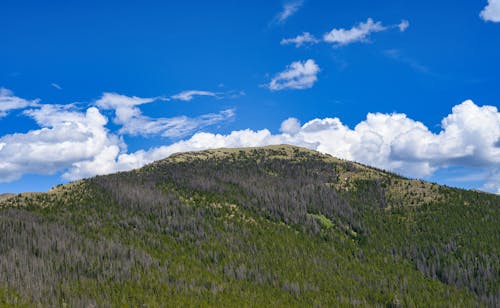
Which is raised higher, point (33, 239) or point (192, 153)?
point (192, 153)

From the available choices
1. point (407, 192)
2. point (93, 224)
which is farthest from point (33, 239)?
point (407, 192)

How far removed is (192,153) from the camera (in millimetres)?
189875

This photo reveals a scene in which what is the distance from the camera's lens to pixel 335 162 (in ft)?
577

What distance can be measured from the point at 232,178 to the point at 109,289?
3198 inches

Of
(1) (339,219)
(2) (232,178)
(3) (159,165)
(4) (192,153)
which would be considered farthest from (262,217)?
(4) (192,153)

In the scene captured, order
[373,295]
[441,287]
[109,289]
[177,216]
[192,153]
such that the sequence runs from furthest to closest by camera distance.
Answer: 1. [192,153]
2. [177,216]
3. [441,287]
4. [373,295]
5. [109,289]

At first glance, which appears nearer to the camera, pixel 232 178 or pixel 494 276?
pixel 494 276

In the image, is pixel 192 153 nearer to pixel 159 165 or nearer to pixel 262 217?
pixel 159 165

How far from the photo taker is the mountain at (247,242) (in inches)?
2598

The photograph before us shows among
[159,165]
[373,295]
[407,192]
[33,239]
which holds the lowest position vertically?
[373,295]

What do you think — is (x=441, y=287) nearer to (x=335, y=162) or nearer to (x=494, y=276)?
(x=494, y=276)

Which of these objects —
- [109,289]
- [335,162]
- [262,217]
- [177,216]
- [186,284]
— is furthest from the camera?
[335,162]

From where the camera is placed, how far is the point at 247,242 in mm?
92375

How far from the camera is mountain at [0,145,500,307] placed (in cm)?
6600
